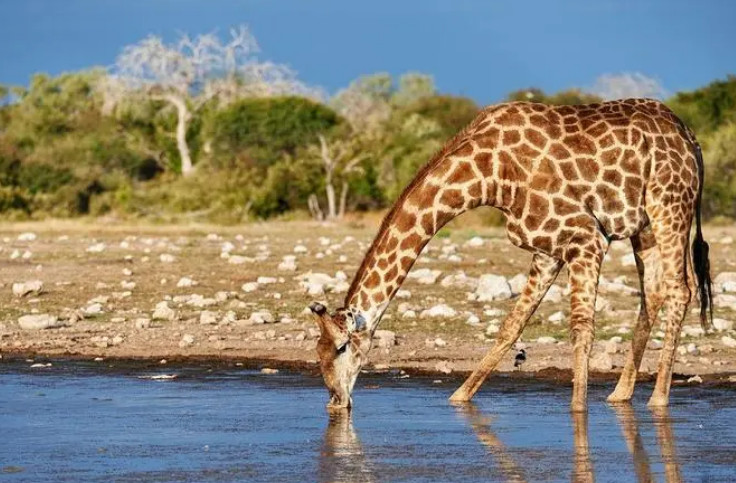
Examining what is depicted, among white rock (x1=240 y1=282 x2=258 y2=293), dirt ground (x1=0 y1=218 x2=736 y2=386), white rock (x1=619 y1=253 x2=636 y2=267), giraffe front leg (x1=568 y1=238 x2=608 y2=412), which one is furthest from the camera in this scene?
white rock (x1=619 y1=253 x2=636 y2=267)

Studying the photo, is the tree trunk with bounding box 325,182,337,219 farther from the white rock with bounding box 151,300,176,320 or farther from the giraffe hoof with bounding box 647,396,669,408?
the giraffe hoof with bounding box 647,396,669,408

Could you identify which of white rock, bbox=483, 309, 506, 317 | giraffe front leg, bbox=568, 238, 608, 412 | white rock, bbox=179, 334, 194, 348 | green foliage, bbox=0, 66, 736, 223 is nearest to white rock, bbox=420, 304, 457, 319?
white rock, bbox=483, 309, 506, 317

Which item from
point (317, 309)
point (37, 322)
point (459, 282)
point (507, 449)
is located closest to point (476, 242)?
point (459, 282)

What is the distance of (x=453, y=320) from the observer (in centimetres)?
1577

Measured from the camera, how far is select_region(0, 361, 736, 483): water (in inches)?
319

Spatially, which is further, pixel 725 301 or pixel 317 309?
pixel 725 301

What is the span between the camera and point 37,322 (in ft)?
50.9

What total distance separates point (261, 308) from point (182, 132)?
46740mm

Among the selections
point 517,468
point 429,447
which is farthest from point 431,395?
point 517,468

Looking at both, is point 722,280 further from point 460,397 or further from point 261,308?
point 460,397

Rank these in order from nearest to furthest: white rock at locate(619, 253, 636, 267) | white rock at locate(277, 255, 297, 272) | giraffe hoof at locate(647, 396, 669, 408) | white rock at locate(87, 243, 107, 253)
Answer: giraffe hoof at locate(647, 396, 669, 408), white rock at locate(277, 255, 297, 272), white rock at locate(619, 253, 636, 267), white rock at locate(87, 243, 107, 253)

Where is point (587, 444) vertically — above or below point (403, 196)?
below

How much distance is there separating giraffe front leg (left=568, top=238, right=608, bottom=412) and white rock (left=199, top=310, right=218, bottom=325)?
5.81 meters

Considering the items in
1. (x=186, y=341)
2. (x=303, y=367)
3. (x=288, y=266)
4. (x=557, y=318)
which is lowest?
(x=303, y=367)
